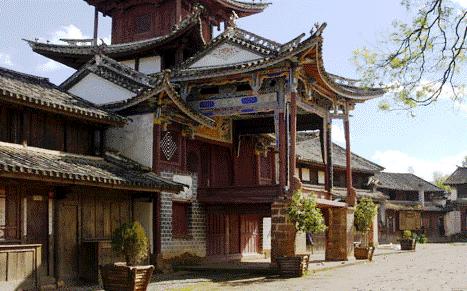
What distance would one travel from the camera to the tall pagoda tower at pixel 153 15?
26438 mm

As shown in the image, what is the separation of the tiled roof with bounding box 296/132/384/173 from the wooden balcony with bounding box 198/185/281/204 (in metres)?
12.3

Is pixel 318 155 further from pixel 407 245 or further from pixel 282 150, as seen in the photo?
pixel 282 150

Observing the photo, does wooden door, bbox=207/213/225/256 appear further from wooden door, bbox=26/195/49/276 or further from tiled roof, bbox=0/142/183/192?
wooden door, bbox=26/195/49/276

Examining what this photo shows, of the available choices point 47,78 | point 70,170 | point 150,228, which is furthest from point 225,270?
point 47,78

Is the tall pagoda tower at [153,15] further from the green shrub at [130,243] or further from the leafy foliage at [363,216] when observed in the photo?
the green shrub at [130,243]

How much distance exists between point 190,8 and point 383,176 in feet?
111

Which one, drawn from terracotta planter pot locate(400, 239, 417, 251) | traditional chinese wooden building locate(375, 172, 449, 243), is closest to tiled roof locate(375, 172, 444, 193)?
traditional chinese wooden building locate(375, 172, 449, 243)

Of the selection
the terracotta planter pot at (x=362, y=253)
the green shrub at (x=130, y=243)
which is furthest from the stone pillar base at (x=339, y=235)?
the green shrub at (x=130, y=243)

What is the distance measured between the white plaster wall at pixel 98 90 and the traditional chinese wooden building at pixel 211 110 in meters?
0.04

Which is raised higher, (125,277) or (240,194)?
(240,194)

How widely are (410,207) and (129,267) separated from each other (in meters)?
44.7

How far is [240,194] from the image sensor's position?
21.6 meters

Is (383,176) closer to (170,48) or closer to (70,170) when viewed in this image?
(170,48)

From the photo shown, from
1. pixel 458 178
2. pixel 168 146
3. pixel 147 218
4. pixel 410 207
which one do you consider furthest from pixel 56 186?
pixel 458 178
